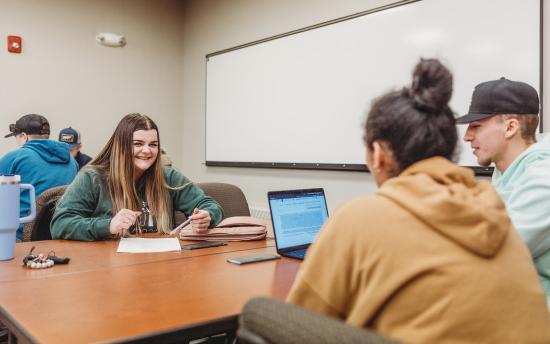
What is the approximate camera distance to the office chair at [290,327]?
63 centimetres

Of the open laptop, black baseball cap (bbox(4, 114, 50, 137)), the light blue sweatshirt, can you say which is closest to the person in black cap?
black baseball cap (bbox(4, 114, 50, 137))

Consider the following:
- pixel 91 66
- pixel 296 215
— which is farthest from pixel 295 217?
pixel 91 66

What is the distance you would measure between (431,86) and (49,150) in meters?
2.87

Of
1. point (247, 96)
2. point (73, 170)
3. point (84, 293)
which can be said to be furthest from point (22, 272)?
point (247, 96)

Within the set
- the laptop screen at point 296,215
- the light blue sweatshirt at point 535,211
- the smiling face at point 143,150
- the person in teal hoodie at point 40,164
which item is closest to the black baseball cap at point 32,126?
the person in teal hoodie at point 40,164

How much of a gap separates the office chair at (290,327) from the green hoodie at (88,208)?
53.5 inches

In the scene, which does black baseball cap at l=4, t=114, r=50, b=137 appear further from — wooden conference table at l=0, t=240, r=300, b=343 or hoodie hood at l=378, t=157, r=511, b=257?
hoodie hood at l=378, t=157, r=511, b=257

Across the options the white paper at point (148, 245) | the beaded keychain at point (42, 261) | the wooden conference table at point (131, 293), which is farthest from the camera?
the white paper at point (148, 245)

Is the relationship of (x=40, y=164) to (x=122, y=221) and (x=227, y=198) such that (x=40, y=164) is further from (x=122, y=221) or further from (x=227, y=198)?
(x=122, y=221)

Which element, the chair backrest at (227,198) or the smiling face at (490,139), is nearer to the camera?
the smiling face at (490,139)

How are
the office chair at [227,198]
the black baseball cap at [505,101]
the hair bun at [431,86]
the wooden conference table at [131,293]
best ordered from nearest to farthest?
1. the hair bun at [431,86]
2. the wooden conference table at [131,293]
3. the black baseball cap at [505,101]
4. the office chair at [227,198]

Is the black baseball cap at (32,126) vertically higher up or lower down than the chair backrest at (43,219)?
higher up

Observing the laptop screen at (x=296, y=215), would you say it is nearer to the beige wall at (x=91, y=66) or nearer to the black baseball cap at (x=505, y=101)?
the black baseball cap at (x=505, y=101)

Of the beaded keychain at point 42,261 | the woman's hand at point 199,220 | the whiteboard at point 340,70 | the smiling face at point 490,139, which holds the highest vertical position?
the whiteboard at point 340,70
